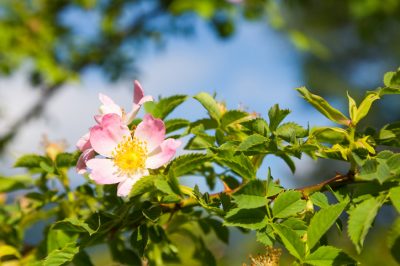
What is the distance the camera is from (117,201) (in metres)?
0.71

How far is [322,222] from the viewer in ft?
1.73

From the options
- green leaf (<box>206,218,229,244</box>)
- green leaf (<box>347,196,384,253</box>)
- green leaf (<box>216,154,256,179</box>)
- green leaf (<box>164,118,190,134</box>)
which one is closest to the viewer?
green leaf (<box>347,196,384,253</box>)

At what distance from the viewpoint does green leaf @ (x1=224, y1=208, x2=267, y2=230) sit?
542mm

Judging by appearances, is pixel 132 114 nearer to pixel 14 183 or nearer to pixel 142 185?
pixel 142 185

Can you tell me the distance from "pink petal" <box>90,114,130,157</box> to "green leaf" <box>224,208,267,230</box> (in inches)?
6.9

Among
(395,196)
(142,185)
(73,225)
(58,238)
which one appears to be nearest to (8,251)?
(58,238)

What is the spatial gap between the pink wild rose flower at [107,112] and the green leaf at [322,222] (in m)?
0.23

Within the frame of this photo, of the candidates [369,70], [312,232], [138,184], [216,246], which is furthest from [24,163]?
[369,70]

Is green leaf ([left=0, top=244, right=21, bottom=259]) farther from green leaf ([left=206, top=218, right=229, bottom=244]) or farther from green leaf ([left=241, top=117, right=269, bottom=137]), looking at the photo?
green leaf ([left=241, top=117, right=269, bottom=137])

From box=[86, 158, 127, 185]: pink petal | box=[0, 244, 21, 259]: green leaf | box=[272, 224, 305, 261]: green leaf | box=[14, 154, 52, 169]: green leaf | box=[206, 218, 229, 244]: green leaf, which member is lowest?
box=[206, 218, 229, 244]: green leaf

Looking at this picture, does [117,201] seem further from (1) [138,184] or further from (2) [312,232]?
(2) [312,232]

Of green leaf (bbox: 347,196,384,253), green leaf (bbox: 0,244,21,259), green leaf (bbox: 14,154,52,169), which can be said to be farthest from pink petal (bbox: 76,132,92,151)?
green leaf (bbox: 347,196,384,253)

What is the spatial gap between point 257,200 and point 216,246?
2.22 ft

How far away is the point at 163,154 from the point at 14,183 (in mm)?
365
